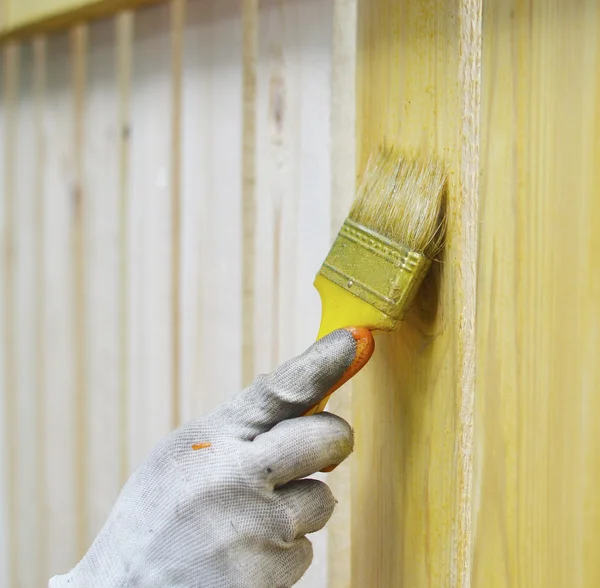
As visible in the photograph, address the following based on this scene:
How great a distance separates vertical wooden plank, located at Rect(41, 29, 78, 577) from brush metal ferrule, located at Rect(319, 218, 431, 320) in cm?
78

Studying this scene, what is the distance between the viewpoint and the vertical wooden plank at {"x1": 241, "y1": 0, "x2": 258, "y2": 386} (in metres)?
1.02

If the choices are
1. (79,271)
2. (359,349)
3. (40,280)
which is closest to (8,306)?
(40,280)

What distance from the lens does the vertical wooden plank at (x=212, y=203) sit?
3.48ft

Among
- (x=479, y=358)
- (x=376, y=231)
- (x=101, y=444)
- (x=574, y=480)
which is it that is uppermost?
(x=376, y=231)

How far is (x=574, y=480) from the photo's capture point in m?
0.69

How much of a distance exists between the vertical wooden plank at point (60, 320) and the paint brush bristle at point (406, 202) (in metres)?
0.78

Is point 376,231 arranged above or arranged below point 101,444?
above

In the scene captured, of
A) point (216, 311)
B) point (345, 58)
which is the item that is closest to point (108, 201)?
point (216, 311)

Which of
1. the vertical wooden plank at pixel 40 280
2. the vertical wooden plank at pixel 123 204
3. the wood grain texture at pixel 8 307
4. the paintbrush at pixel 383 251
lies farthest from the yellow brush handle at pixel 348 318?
the wood grain texture at pixel 8 307

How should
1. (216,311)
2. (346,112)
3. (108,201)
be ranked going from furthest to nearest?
1. (108,201)
2. (216,311)
3. (346,112)

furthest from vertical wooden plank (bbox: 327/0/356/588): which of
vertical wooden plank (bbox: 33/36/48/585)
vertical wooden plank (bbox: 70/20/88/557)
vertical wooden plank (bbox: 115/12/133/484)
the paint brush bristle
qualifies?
vertical wooden plank (bbox: 33/36/48/585)

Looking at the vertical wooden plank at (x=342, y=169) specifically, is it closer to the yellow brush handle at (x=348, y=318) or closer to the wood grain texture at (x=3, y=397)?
the yellow brush handle at (x=348, y=318)

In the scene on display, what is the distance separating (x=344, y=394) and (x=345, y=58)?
45cm

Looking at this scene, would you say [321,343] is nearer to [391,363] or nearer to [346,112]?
[391,363]
